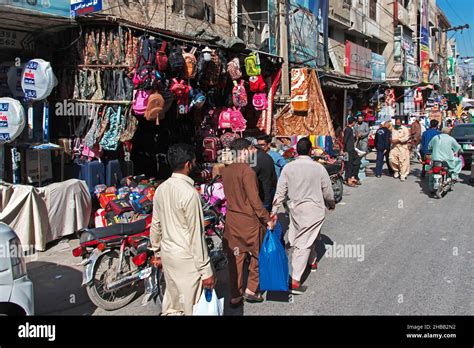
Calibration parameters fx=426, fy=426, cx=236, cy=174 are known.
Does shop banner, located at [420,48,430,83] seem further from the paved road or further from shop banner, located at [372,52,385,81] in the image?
the paved road

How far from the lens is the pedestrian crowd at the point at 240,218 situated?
3.34m

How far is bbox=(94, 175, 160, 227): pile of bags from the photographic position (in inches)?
255

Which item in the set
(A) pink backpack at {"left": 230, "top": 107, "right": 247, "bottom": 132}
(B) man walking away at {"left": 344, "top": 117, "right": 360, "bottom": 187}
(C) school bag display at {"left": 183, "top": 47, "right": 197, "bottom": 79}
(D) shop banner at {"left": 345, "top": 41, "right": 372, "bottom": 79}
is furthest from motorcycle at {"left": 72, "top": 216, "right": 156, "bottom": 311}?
(D) shop banner at {"left": 345, "top": 41, "right": 372, "bottom": 79}

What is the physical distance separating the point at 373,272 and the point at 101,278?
11.0 ft

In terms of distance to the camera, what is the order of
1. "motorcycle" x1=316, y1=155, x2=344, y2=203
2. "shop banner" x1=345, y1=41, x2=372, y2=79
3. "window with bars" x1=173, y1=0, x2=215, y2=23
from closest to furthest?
"motorcycle" x1=316, y1=155, x2=344, y2=203 < "window with bars" x1=173, y1=0, x2=215, y2=23 < "shop banner" x1=345, y1=41, x2=372, y2=79

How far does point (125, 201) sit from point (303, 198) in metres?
3.12

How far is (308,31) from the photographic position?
17.4m

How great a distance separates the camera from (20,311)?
3.24m

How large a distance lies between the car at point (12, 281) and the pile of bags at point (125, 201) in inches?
105

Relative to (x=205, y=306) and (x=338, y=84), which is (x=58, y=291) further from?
(x=338, y=84)

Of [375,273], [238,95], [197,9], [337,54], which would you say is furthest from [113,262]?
[337,54]

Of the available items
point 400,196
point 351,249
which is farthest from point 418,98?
point 351,249

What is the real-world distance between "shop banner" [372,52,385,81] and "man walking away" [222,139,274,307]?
2483cm

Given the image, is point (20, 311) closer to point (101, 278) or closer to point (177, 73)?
point (101, 278)
